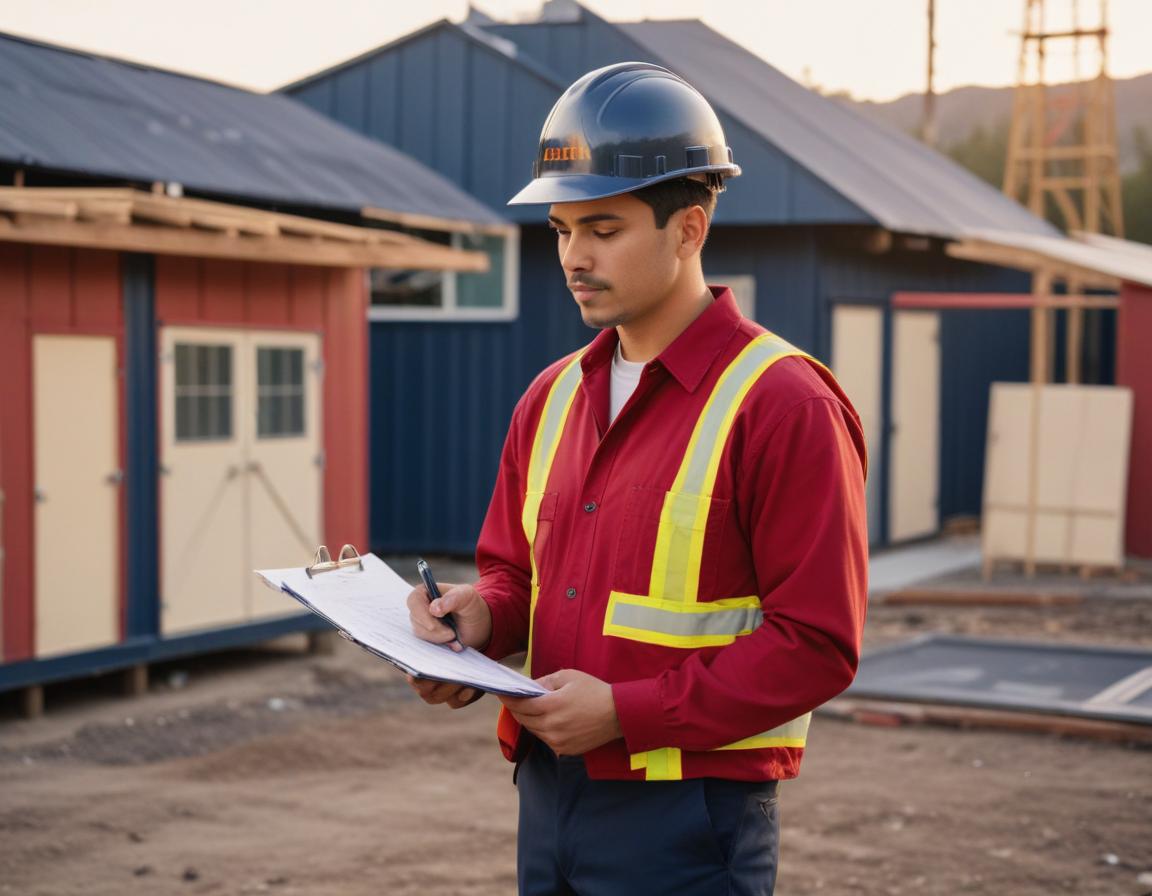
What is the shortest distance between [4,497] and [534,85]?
8.16 metres

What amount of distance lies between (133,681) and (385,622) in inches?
282

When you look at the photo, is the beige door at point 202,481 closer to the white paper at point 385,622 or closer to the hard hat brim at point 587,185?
the white paper at point 385,622

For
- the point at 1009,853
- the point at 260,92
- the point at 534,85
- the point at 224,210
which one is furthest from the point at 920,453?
the point at 1009,853

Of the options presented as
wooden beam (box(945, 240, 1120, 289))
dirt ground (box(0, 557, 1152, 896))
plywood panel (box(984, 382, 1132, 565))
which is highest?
wooden beam (box(945, 240, 1120, 289))

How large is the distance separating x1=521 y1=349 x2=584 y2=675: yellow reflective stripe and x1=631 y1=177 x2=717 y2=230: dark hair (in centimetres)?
31

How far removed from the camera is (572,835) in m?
2.71

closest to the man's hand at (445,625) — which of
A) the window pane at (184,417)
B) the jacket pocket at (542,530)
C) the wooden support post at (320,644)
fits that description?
the jacket pocket at (542,530)

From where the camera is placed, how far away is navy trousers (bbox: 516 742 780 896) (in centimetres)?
261

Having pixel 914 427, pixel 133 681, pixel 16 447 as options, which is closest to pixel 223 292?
pixel 16 447

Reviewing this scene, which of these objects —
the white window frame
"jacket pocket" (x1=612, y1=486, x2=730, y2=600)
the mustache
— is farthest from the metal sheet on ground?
the white window frame

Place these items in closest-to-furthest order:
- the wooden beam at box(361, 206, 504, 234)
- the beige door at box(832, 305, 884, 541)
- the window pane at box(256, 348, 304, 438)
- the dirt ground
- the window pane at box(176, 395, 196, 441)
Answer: the dirt ground, the window pane at box(176, 395, 196, 441), the window pane at box(256, 348, 304, 438), the wooden beam at box(361, 206, 504, 234), the beige door at box(832, 305, 884, 541)

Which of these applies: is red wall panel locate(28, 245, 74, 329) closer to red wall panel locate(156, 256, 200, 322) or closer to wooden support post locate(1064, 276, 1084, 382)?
red wall panel locate(156, 256, 200, 322)

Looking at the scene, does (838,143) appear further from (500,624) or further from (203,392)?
(500,624)

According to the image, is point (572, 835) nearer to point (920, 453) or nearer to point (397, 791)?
point (397, 791)
